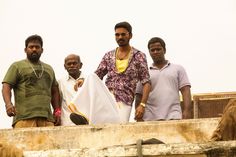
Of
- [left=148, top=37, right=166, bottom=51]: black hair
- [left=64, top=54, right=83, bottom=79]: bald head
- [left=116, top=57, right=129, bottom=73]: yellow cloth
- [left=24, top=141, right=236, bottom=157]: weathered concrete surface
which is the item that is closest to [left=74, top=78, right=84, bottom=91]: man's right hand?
[left=64, top=54, right=83, bottom=79]: bald head

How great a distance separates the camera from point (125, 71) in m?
10.7

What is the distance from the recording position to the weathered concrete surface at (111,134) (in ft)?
31.0

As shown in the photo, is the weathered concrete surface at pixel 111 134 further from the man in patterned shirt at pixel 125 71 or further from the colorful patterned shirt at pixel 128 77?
the colorful patterned shirt at pixel 128 77

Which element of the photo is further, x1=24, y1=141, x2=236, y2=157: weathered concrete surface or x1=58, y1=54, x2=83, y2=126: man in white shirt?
x1=58, y1=54, x2=83, y2=126: man in white shirt

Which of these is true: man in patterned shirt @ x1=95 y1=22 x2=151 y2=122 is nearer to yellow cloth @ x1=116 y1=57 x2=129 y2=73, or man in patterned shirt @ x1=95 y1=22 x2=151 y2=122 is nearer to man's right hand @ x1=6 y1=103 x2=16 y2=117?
yellow cloth @ x1=116 y1=57 x2=129 y2=73

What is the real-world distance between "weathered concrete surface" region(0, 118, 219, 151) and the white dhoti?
62cm

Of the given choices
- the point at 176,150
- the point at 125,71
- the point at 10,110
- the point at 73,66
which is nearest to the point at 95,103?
the point at 125,71

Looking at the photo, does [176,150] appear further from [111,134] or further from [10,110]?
[10,110]

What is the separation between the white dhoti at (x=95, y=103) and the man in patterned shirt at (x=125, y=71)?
0.29m

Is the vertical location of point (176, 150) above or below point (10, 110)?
below

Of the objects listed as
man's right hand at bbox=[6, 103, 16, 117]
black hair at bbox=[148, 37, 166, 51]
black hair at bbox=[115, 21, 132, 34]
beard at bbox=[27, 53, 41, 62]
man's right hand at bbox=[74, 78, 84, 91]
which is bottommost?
man's right hand at bbox=[6, 103, 16, 117]

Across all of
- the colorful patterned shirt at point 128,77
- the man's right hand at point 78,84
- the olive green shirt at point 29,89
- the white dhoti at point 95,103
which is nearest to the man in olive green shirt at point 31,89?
the olive green shirt at point 29,89

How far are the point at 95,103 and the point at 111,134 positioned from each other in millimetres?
871

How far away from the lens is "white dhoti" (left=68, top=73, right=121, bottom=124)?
1019cm
